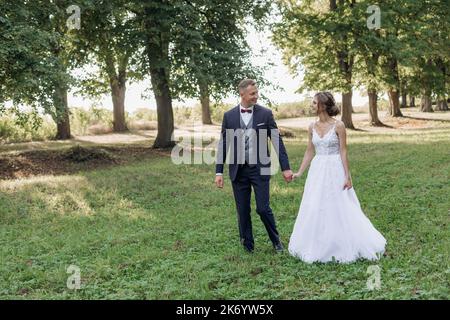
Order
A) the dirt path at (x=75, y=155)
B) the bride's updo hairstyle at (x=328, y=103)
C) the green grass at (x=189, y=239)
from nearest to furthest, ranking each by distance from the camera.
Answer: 1. the green grass at (x=189, y=239)
2. the bride's updo hairstyle at (x=328, y=103)
3. the dirt path at (x=75, y=155)

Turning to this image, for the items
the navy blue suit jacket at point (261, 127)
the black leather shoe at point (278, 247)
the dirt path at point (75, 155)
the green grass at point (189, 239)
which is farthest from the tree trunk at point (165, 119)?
the black leather shoe at point (278, 247)

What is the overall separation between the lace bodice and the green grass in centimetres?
165

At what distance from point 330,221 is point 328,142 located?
1.16 m

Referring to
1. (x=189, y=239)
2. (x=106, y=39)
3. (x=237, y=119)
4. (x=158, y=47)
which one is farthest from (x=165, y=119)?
(x=237, y=119)

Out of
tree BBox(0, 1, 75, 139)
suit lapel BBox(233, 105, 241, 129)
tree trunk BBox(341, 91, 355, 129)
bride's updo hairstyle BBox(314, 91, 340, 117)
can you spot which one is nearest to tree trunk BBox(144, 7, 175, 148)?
tree BBox(0, 1, 75, 139)

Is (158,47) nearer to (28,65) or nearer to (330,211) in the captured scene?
(28,65)

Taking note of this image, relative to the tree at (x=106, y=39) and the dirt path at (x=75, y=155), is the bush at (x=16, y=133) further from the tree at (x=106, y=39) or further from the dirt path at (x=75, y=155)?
the tree at (x=106, y=39)

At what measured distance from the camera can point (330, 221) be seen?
7426 millimetres

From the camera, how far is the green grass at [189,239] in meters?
6.48

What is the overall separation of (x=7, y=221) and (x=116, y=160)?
9.89 m

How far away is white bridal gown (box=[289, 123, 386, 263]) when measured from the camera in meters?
7.36

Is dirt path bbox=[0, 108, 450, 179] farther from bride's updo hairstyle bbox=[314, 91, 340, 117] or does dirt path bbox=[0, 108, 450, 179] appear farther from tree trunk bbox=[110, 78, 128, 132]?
bride's updo hairstyle bbox=[314, 91, 340, 117]

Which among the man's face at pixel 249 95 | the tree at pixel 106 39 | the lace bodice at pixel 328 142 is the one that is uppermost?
the tree at pixel 106 39
